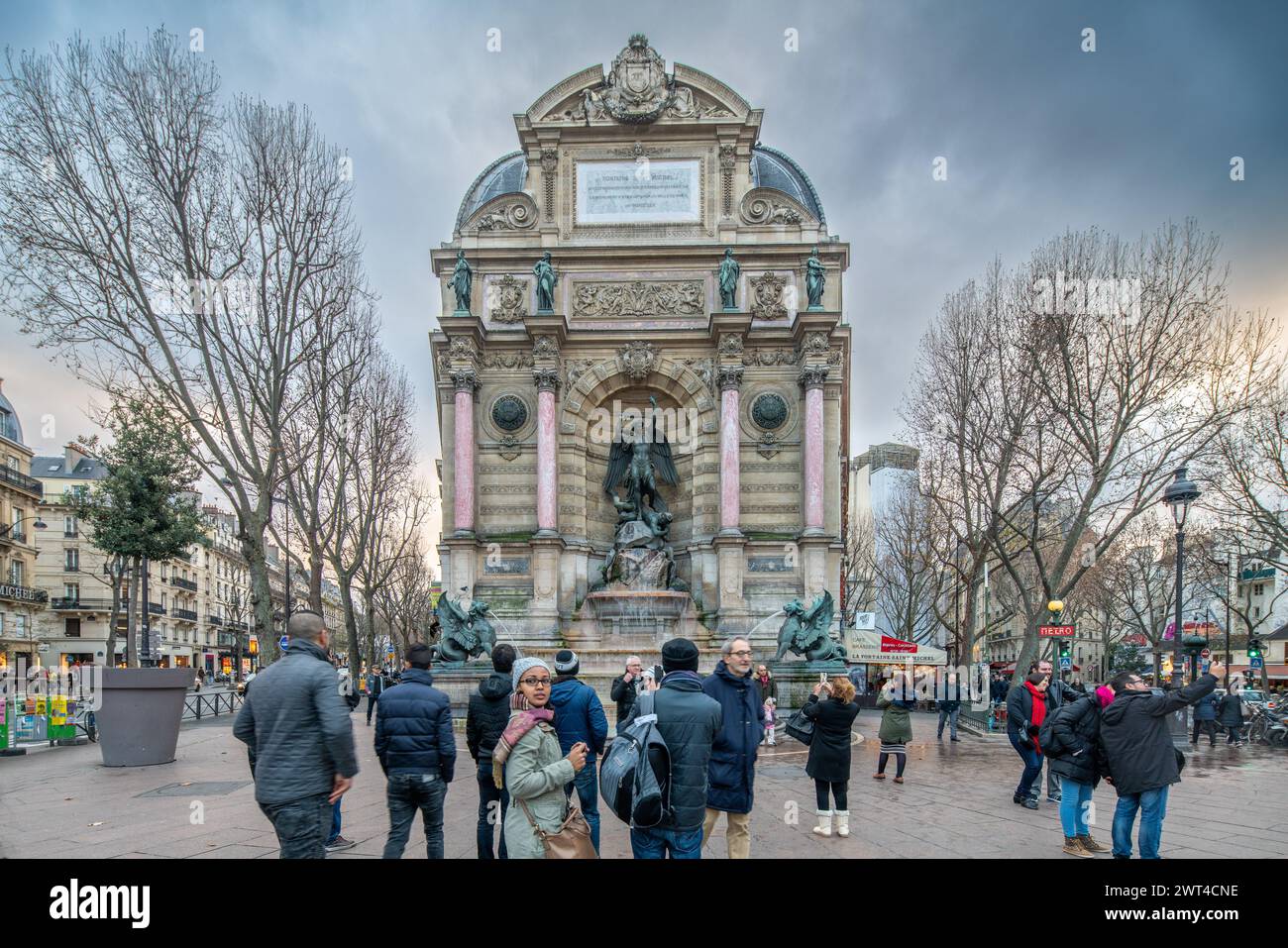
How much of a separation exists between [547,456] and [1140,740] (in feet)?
60.0

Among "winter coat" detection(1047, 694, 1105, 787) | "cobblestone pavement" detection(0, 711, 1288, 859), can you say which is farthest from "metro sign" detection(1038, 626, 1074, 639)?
"winter coat" detection(1047, 694, 1105, 787)

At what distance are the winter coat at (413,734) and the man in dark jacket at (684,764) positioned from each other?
164cm

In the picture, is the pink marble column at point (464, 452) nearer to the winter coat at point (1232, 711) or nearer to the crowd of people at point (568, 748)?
the crowd of people at point (568, 748)

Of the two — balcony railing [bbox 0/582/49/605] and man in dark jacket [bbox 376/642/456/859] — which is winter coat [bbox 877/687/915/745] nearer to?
man in dark jacket [bbox 376/642/456/859]

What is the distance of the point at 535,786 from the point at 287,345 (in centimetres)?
1332

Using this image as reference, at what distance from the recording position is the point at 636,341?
2467cm

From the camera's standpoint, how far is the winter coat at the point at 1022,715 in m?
9.69

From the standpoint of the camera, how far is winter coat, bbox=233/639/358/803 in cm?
489

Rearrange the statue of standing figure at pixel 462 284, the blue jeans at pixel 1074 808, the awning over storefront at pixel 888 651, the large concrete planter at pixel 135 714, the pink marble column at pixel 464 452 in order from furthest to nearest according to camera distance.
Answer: the awning over storefront at pixel 888 651
the statue of standing figure at pixel 462 284
the pink marble column at pixel 464 452
the large concrete planter at pixel 135 714
the blue jeans at pixel 1074 808

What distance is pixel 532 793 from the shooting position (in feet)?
15.5

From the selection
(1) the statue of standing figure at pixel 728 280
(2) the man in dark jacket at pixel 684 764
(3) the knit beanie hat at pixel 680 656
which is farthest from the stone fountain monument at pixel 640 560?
(2) the man in dark jacket at pixel 684 764

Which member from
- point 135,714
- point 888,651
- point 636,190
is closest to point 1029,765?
point 135,714

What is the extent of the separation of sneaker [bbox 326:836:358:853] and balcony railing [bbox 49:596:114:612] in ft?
177
